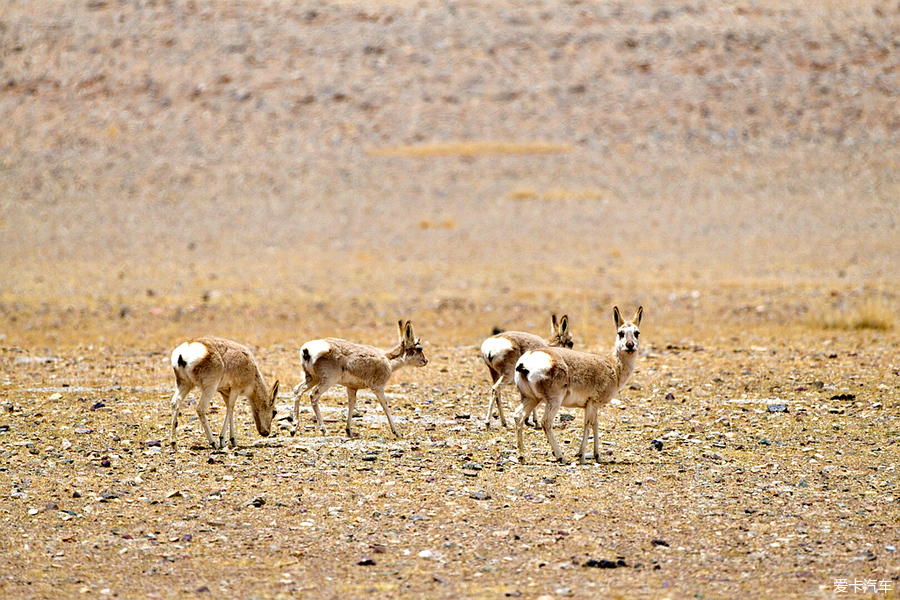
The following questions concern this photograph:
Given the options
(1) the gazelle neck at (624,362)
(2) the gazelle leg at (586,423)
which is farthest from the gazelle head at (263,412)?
(1) the gazelle neck at (624,362)

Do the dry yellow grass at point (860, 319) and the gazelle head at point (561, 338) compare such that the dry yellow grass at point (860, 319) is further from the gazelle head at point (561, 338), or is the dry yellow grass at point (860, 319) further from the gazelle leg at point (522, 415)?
the gazelle leg at point (522, 415)

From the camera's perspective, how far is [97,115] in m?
50.6

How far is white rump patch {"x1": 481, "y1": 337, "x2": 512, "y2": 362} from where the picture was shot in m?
14.7

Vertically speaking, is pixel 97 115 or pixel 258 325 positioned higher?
pixel 97 115

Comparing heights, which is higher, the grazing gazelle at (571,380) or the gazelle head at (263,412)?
the grazing gazelle at (571,380)

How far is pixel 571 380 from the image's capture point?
487 inches

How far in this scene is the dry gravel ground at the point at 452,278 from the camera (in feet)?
32.2

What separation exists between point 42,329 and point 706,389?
1478 cm

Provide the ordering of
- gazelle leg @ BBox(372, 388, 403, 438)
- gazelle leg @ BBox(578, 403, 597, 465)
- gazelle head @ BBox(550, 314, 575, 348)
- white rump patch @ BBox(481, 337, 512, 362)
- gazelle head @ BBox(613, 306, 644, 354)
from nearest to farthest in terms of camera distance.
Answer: gazelle leg @ BBox(578, 403, 597, 465), gazelle head @ BBox(613, 306, 644, 354), gazelle leg @ BBox(372, 388, 403, 438), white rump patch @ BBox(481, 337, 512, 362), gazelle head @ BBox(550, 314, 575, 348)

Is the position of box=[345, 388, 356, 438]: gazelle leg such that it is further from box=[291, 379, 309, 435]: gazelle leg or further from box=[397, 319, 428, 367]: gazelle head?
box=[397, 319, 428, 367]: gazelle head

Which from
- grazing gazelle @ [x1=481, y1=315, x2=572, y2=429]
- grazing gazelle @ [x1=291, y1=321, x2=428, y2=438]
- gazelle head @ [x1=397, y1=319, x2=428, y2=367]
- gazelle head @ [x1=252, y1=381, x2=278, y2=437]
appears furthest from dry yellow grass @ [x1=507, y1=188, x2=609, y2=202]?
gazelle head @ [x1=252, y1=381, x2=278, y2=437]

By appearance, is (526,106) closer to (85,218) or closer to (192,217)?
(192,217)

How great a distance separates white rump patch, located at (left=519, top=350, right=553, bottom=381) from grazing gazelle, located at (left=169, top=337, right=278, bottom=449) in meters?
3.68

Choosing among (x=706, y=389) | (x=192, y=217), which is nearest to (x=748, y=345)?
(x=706, y=389)
